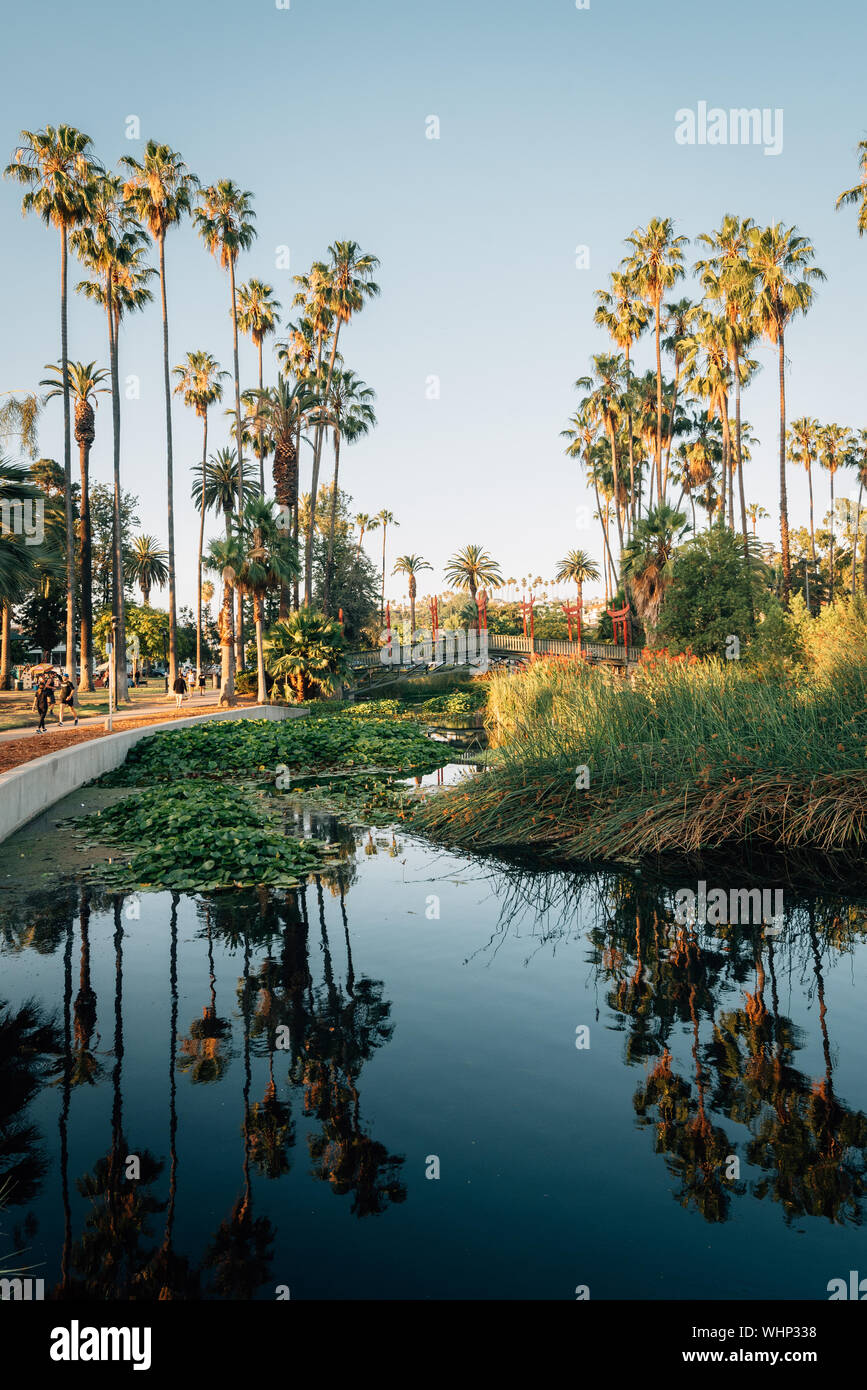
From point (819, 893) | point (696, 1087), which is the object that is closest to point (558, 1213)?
point (696, 1087)

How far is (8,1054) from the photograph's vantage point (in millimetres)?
4957

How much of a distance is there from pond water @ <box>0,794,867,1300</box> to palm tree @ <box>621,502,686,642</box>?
108 feet

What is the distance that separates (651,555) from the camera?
3859cm

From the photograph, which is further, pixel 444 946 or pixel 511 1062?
pixel 444 946

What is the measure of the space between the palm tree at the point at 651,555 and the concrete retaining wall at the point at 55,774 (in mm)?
25297

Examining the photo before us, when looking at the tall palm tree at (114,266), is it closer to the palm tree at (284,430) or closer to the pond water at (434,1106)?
the palm tree at (284,430)

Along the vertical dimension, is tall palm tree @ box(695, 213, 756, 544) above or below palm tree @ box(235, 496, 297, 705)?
above

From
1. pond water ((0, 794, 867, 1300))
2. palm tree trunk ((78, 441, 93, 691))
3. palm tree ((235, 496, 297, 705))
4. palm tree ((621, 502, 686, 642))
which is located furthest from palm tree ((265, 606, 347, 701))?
pond water ((0, 794, 867, 1300))

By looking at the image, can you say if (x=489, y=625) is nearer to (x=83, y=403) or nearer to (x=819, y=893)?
(x=83, y=403)

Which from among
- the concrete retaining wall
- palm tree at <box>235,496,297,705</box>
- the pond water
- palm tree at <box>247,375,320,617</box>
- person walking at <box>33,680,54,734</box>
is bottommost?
the pond water

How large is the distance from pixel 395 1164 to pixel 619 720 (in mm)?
8539

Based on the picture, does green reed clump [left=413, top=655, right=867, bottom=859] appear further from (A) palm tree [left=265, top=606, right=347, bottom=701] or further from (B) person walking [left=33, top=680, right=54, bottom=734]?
(A) palm tree [left=265, top=606, right=347, bottom=701]

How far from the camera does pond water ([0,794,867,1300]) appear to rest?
127 inches

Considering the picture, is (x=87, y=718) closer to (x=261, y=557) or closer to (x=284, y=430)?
(x=261, y=557)
